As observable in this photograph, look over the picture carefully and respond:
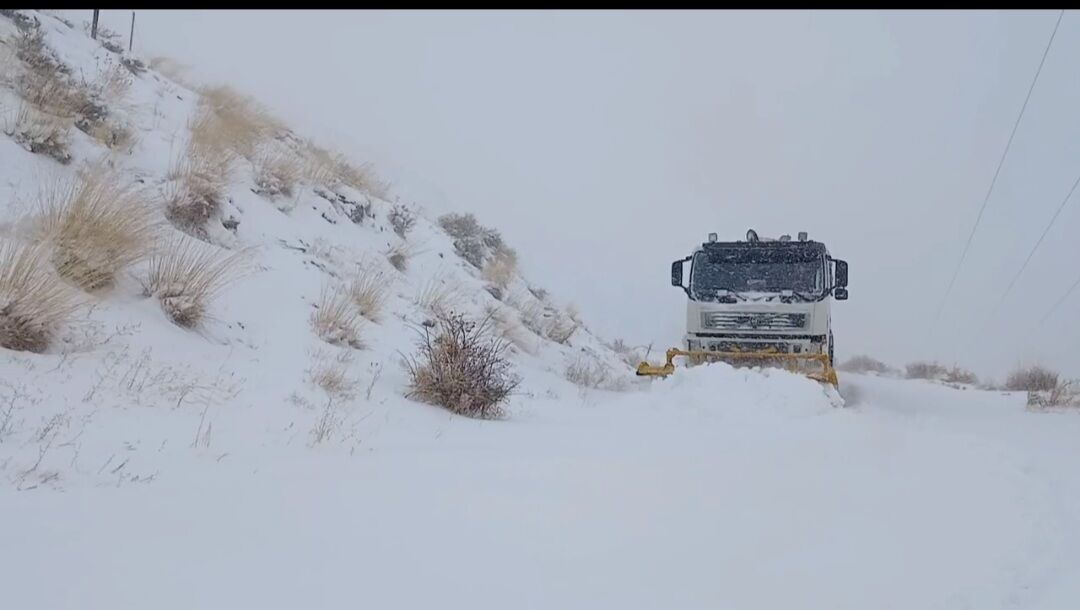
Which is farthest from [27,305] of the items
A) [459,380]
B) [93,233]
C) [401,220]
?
[401,220]

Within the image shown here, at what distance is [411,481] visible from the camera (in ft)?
11.7

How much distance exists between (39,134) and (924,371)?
2775 centimetres

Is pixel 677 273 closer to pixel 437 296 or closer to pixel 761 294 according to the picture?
pixel 761 294

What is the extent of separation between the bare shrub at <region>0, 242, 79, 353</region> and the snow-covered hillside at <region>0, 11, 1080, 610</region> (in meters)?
0.12

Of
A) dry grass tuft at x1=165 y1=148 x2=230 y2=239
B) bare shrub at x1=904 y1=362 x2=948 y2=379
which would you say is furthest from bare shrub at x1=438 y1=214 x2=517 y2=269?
bare shrub at x1=904 y1=362 x2=948 y2=379

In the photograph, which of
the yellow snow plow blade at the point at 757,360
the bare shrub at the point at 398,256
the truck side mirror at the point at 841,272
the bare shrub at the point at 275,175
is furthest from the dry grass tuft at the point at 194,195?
the truck side mirror at the point at 841,272

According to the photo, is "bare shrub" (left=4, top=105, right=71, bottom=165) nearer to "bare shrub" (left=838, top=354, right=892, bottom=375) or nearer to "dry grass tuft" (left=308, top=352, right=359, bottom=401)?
"dry grass tuft" (left=308, top=352, right=359, bottom=401)

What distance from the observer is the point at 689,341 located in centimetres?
1100

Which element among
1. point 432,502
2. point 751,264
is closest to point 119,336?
point 432,502

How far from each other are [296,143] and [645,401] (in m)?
10.3

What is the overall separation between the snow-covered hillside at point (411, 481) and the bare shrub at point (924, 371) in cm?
1880

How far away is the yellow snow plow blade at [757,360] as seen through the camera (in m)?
9.56

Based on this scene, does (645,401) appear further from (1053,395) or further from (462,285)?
(1053,395)

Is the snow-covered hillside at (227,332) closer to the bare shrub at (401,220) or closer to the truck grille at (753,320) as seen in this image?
the bare shrub at (401,220)
